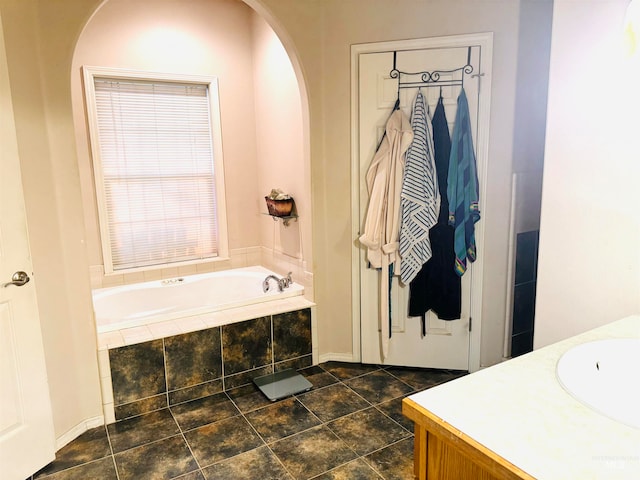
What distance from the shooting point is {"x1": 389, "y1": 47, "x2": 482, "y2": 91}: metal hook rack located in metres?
2.72

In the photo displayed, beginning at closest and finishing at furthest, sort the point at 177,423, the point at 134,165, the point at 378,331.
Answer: the point at 177,423 < the point at 378,331 < the point at 134,165

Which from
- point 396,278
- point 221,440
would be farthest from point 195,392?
point 396,278

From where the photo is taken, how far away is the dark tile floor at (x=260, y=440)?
2.09 m

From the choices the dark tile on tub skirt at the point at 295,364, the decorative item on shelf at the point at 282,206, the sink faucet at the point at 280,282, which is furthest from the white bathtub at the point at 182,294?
the decorative item on shelf at the point at 282,206

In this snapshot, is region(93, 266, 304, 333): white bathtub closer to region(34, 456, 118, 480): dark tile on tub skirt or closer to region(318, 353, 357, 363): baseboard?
region(318, 353, 357, 363): baseboard

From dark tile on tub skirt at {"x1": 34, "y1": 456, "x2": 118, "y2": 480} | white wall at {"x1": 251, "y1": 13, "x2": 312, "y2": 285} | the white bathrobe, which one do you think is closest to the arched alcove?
white wall at {"x1": 251, "y1": 13, "x2": 312, "y2": 285}

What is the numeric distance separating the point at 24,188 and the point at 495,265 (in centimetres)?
260

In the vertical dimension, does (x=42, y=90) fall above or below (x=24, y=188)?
above

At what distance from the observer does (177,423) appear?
2.51 m

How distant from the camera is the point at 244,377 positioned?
2.90m

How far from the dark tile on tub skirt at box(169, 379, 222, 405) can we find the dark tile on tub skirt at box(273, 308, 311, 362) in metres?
0.42

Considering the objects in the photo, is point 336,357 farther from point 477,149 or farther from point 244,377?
point 477,149

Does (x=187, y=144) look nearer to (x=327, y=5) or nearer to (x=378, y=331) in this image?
(x=327, y=5)

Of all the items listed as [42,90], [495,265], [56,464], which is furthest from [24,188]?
[495,265]
